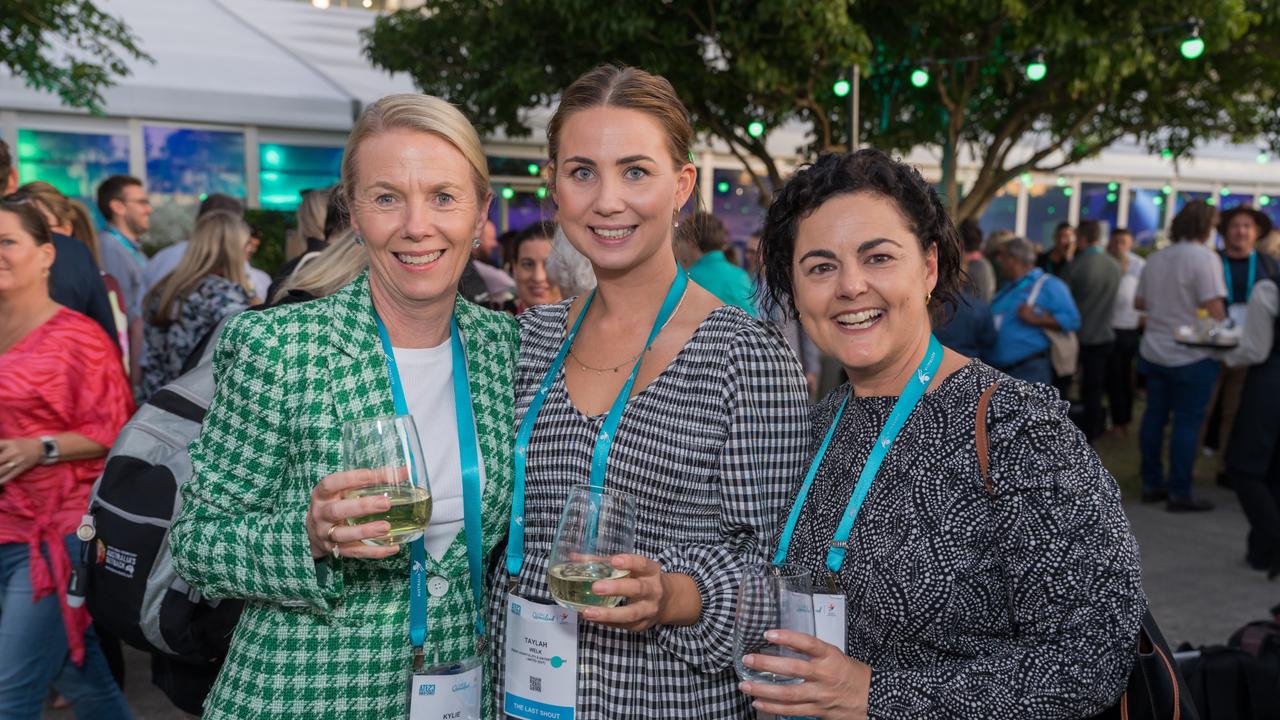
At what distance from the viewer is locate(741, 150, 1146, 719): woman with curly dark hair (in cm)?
145

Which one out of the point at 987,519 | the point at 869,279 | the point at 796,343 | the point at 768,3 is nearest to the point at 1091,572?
the point at 987,519

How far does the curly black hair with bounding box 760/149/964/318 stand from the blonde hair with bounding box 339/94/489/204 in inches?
23.0

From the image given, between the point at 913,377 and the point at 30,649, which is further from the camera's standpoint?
the point at 30,649

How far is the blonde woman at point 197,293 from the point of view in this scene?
15.6 ft

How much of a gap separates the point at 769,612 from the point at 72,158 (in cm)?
1290

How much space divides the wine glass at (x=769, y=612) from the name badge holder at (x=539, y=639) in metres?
0.45

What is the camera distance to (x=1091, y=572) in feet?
4.74

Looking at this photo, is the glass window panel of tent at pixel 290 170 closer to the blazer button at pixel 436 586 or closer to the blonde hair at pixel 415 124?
the blonde hair at pixel 415 124

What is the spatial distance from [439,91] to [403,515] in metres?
11.1

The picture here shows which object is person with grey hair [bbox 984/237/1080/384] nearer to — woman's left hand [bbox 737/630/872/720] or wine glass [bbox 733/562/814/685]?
woman's left hand [bbox 737/630/872/720]

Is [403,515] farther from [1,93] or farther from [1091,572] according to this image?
[1,93]

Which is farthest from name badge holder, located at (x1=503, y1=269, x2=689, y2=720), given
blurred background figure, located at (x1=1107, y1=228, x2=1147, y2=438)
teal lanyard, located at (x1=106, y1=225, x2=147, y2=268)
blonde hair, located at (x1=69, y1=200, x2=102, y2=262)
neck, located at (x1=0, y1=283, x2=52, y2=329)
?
blurred background figure, located at (x1=1107, y1=228, x2=1147, y2=438)

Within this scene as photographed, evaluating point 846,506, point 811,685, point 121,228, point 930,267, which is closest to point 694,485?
point 846,506

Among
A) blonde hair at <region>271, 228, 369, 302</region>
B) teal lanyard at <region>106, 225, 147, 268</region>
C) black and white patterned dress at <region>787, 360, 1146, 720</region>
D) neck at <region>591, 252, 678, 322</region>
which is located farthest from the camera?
teal lanyard at <region>106, 225, 147, 268</region>
